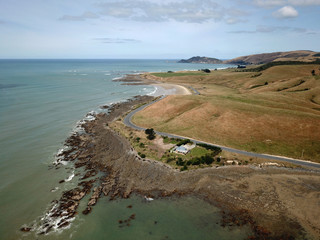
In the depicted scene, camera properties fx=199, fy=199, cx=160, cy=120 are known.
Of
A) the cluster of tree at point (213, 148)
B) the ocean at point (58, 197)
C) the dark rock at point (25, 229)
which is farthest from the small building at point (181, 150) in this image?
the dark rock at point (25, 229)

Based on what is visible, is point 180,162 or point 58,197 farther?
point 180,162

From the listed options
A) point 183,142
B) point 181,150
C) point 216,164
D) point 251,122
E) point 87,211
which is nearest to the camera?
point 87,211

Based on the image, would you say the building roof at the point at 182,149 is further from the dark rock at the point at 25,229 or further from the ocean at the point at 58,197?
the dark rock at the point at 25,229

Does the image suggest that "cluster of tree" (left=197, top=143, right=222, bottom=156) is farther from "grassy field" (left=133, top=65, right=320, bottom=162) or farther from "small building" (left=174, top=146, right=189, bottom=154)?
"small building" (left=174, top=146, right=189, bottom=154)

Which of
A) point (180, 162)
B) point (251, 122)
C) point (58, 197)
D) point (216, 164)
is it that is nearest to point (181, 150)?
point (180, 162)

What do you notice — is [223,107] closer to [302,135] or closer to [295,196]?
[302,135]

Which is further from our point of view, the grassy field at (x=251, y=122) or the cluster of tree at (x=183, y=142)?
the cluster of tree at (x=183, y=142)

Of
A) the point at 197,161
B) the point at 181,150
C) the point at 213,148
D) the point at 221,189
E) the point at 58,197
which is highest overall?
the point at 213,148

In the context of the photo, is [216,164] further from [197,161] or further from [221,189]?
[221,189]

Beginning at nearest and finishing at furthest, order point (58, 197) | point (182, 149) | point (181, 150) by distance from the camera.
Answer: point (58, 197) → point (181, 150) → point (182, 149)

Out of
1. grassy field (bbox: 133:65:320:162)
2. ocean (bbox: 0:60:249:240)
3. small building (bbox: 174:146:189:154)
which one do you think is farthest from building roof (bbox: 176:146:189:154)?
ocean (bbox: 0:60:249:240)
